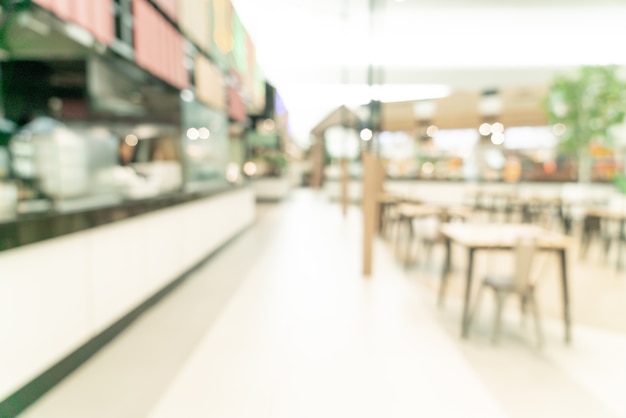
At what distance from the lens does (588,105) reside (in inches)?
279

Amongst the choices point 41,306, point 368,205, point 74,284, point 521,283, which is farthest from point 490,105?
point 41,306

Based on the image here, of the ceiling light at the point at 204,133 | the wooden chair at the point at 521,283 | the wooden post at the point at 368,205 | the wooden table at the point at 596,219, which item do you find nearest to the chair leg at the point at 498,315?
the wooden chair at the point at 521,283

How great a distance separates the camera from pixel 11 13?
225cm

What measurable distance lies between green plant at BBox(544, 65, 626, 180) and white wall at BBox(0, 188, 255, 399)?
23.4 feet

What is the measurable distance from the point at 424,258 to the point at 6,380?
481cm

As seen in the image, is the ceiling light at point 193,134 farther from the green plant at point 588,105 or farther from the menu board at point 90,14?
the green plant at point 588,105

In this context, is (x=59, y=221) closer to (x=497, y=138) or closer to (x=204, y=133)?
(x=204, y=133)

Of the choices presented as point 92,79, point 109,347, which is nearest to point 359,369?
point 109,347

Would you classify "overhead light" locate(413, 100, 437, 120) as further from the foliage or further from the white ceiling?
the foliage

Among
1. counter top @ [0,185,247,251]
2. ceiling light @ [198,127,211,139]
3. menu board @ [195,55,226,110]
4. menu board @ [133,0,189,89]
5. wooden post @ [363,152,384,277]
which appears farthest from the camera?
ceiling light @ [198,127,211,139]

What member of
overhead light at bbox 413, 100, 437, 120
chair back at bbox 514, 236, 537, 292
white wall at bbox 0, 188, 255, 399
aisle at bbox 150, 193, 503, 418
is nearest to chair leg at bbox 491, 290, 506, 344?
chair back at bbox 514, 236, 537, 292

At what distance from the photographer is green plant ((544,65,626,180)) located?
22.3 ft

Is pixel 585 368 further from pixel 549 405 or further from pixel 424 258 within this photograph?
pixel 424 258

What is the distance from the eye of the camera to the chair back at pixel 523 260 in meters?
2.63
